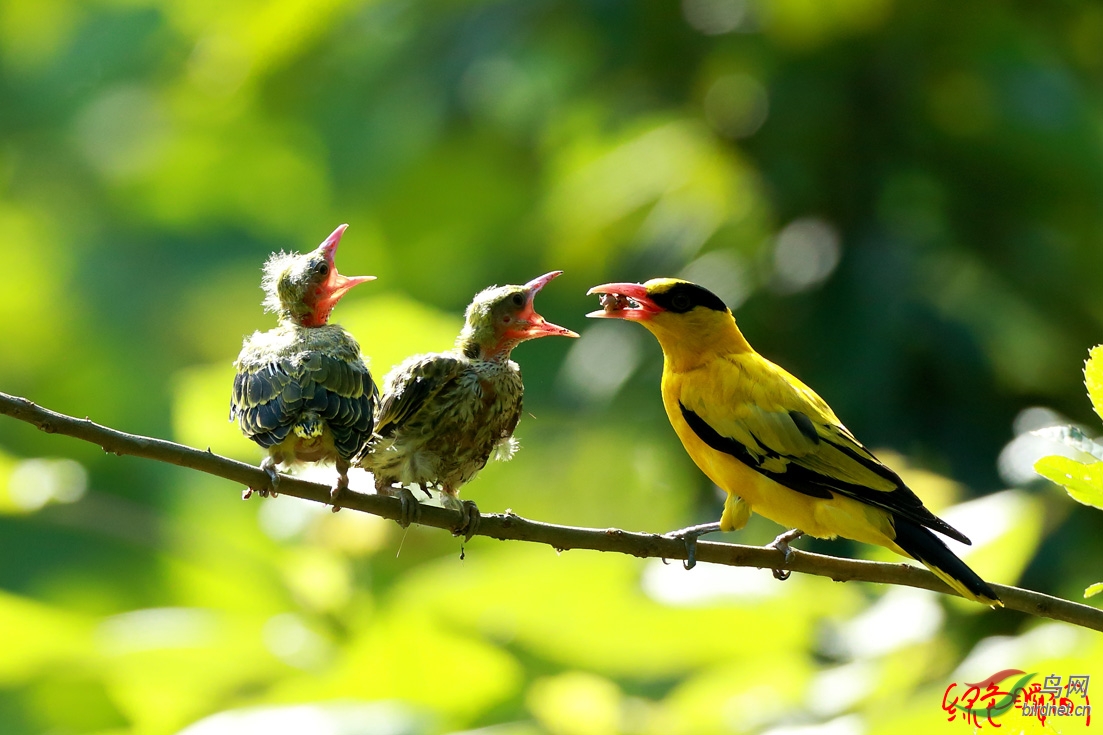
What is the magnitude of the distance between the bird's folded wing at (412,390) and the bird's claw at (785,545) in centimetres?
92

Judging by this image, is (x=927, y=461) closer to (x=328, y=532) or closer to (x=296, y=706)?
(x=328, y=532)

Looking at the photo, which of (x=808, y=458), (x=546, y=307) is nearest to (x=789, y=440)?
(x=808, y=458)

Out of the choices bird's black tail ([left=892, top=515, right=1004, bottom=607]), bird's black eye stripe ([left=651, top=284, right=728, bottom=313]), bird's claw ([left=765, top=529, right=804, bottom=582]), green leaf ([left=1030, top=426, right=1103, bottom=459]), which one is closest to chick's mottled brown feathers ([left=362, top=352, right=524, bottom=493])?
bird's black eye stripe ([left=651, top=284, right=728, bottom=313])

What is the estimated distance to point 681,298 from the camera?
9.77 ft

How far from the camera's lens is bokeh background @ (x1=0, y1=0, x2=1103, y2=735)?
277 cm

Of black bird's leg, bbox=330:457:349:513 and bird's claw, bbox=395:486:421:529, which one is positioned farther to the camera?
bird's claw, bbox=395:486:421:529

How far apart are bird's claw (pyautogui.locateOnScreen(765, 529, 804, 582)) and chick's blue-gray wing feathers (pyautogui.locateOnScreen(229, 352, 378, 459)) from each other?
938 mm

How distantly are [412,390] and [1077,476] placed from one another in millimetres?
1630

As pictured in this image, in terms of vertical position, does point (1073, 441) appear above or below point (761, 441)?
below

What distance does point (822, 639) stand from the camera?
333cm

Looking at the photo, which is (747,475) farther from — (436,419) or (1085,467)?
(1085,467)

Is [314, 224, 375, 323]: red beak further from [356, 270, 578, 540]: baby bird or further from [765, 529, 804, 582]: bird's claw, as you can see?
[765, 529, 804, 582]: bird's claw

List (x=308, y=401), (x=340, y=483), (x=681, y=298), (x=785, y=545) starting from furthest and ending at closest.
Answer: (x=681, y=298)
(x=785, y=545)
(x=308, y=401)
(x=340, y=483)

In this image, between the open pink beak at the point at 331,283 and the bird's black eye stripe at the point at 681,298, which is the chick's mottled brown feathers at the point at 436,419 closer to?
the open pink beak at the point at 331,283
